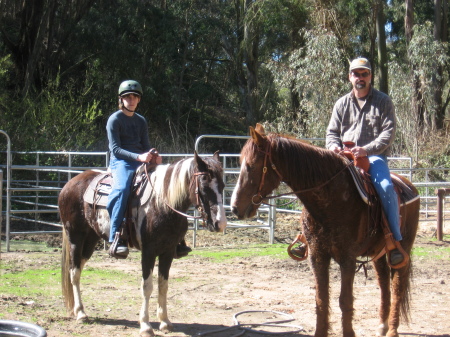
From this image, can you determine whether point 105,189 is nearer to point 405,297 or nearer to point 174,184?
point 174,184

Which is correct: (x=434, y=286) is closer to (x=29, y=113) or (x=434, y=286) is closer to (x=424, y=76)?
(x=29, y=113)

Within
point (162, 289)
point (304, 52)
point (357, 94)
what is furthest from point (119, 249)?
point (304, 52)

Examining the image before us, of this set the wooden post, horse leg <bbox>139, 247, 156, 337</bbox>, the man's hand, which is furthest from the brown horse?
the wooden post

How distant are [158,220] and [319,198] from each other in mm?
1521

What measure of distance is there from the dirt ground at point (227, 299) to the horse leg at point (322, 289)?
77cm

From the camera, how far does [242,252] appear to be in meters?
9.25

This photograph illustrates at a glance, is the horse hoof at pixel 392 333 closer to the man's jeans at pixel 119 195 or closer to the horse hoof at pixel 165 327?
the horse hoof at pixel 165 327

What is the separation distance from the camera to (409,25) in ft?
74.9

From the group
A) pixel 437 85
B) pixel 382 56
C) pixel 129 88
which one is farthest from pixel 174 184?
pixel 437 85

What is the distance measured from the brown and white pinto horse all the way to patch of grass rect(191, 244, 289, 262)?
11.3ft

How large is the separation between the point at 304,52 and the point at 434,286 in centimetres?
1552

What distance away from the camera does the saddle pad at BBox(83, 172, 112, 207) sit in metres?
5.23

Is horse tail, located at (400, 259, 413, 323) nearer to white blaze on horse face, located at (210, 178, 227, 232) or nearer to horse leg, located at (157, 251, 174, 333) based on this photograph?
white blaze on horse face, located at (210, 178, 227, 232)

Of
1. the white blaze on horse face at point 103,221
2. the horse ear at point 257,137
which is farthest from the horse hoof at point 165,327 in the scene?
the horse ear at point 257,137
